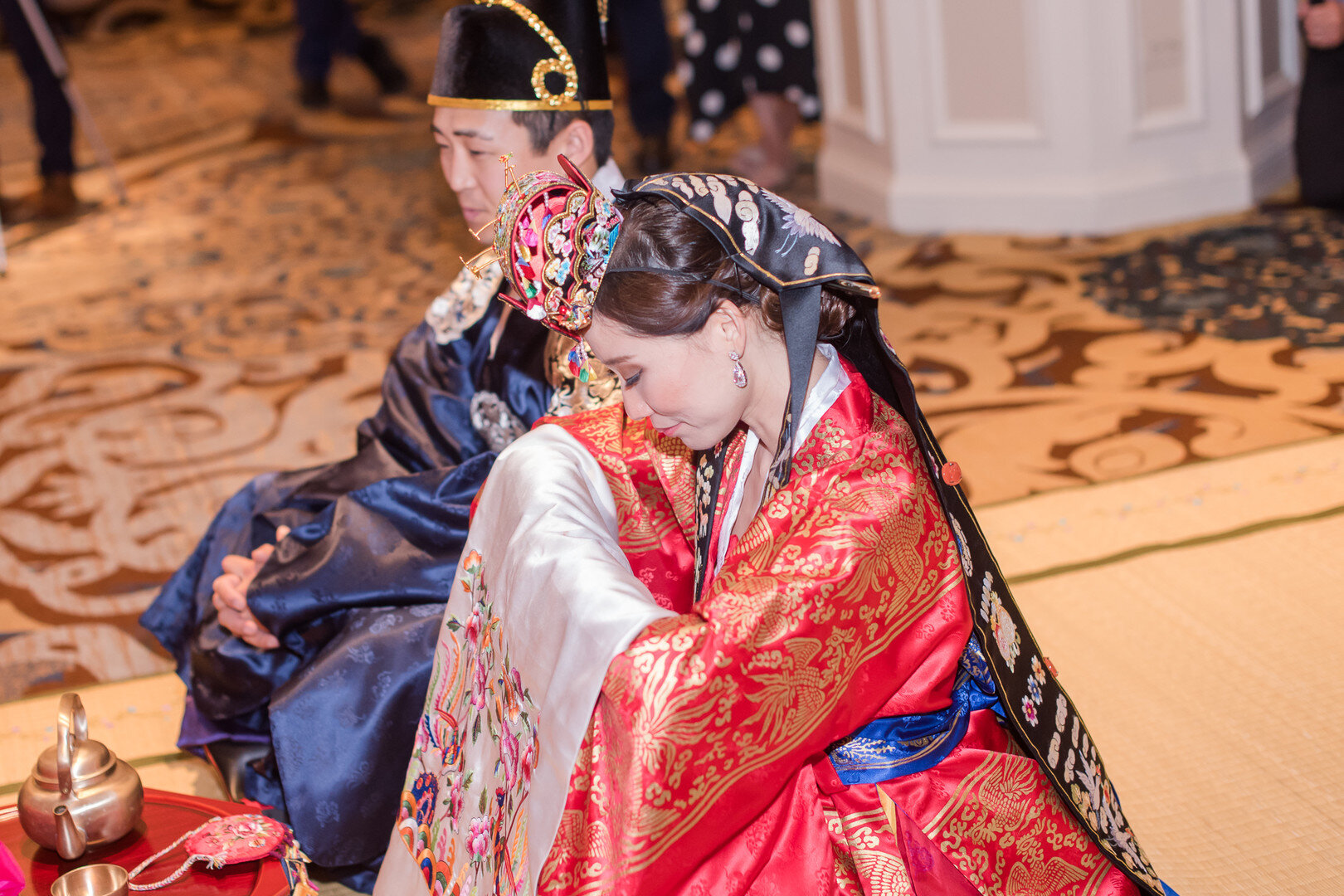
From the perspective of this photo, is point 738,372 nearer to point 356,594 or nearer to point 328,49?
point 356,594

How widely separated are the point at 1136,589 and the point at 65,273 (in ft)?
13.7

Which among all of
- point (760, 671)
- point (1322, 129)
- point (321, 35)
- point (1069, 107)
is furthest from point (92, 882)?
point (321, 35)

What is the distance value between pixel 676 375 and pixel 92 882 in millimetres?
769

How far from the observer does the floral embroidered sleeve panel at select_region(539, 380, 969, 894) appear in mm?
1203

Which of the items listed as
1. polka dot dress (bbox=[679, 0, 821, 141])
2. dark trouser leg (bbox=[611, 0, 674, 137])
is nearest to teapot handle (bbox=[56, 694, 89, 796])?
polka dot dress (bbox=[679, 0, 821, 141])

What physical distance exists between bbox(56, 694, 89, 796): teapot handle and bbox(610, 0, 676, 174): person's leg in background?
408 cm

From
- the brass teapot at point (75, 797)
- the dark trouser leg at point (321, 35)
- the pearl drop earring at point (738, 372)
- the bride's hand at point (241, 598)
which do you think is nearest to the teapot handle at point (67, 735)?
the brass teapot at point (75, 797)

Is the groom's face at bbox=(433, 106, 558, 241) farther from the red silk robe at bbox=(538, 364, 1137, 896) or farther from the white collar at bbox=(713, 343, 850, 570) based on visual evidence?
the red silk robe at bbox=(538, 364, 1137, 896)

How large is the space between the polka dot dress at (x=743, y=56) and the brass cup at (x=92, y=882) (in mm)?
3975

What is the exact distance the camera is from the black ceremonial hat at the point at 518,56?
6.50ft

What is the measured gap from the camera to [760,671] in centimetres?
121

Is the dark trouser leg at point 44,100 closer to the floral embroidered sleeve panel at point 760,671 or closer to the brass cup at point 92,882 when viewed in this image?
the brass cup at point 92,882

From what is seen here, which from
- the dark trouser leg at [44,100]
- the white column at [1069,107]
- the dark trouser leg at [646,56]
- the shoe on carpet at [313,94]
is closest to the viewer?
the white column at [1069,107]

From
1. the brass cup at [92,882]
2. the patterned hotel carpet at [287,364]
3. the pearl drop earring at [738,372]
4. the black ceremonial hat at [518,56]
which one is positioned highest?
the black ceremonial hat at [518,56]
